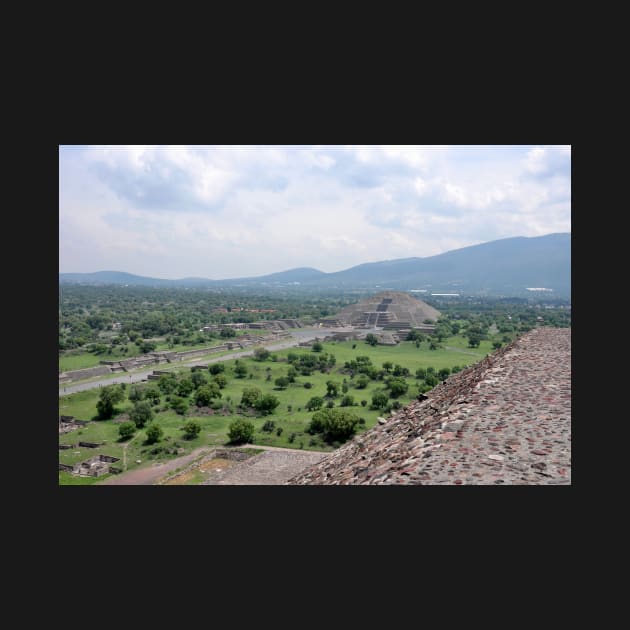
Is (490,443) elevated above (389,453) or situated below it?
above

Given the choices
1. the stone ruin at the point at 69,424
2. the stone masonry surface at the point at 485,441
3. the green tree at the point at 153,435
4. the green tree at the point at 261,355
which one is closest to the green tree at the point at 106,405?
the stone ruin at the point at 69,424

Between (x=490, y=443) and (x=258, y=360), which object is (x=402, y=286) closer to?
(x=258, y=360)

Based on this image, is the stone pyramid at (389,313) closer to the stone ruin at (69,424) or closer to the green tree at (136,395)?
the green tree at (136,395)

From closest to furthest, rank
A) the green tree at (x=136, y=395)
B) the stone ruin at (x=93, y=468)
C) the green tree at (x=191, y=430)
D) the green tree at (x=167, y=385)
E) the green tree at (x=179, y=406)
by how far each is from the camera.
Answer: the stone ruin at (x=93, y=468)
the green tree at (x=191, y=430)
the green tree at (x=179, y=406)
the green tree at (x=136, y=395)
the green tree at (x=167, y=385)

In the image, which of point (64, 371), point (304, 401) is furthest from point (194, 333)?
point (304, 401)

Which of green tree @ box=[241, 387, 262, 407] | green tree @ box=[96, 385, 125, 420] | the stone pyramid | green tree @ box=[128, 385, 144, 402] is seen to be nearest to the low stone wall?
green tree @ box=[128, 385, 144, 402]

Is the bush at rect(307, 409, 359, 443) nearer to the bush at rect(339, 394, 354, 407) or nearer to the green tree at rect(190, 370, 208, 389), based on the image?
the bush at rect(339, 394, 354, 407)

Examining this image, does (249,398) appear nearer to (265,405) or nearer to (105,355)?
(265,405)
